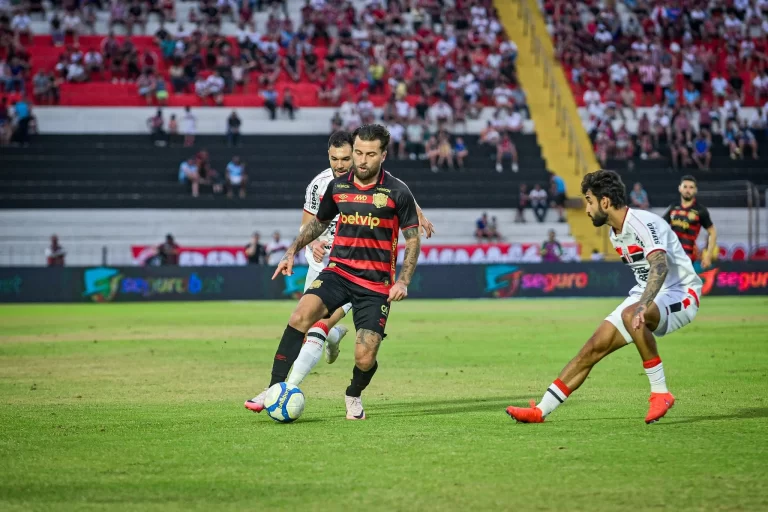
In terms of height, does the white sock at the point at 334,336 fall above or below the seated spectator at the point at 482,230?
above

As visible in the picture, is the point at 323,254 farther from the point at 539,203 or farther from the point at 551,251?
the point at 539,203

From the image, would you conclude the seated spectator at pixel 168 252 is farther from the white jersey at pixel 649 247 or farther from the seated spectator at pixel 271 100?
the white jersey at pixel 649 247

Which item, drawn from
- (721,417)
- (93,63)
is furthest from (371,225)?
(93,63)

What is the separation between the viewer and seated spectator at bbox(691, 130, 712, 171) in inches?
1747

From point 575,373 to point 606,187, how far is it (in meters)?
1.54

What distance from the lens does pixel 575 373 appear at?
923cm

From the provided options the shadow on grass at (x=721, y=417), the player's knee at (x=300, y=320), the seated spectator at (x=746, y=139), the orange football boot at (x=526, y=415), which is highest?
the seated spectator at (x=746, y=139)

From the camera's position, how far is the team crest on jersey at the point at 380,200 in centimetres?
953

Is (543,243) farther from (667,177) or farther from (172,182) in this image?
(172,182)

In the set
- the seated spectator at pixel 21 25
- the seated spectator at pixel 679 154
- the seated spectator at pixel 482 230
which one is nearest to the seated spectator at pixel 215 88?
the seated spectator at pixel 21 25

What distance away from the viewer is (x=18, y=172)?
1571 inches

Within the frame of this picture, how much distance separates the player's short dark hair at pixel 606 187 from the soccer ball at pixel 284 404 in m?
2.91

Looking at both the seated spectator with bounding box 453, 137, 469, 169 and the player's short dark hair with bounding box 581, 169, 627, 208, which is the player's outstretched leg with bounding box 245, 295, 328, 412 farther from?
the seated spectator with bounding box 453, 137, 469, 169

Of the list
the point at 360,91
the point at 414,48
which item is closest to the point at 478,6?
the point at 414,48
